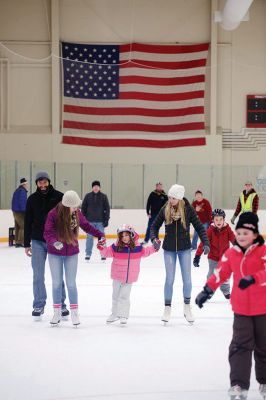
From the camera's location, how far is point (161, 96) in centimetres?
2066

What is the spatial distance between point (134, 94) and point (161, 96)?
0.75 metres

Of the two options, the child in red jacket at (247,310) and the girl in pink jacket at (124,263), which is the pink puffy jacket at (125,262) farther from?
the child in red jacket at (247,310)

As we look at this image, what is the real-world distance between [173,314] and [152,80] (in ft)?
45.8

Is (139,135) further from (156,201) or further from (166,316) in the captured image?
(166,316)

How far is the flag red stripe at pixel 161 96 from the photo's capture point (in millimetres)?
20594

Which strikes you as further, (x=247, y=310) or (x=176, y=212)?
(x=176, y=212)

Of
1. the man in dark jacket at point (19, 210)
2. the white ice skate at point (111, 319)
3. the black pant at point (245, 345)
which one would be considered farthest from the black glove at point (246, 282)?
the man in dark jacket at point (19, 210)

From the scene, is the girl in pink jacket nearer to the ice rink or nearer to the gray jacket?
the ice rink

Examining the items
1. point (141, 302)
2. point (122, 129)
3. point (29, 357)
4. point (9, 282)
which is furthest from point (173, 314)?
point (122, 129)

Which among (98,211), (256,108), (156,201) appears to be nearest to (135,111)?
(256,108)

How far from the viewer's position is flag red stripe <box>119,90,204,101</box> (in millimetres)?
20594

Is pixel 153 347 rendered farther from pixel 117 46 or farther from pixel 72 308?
pixel 117 46

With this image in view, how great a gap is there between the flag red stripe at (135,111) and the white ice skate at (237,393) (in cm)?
1680

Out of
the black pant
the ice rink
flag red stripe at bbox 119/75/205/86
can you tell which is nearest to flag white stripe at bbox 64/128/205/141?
flag red stripe at bbox 119/75/205/86
